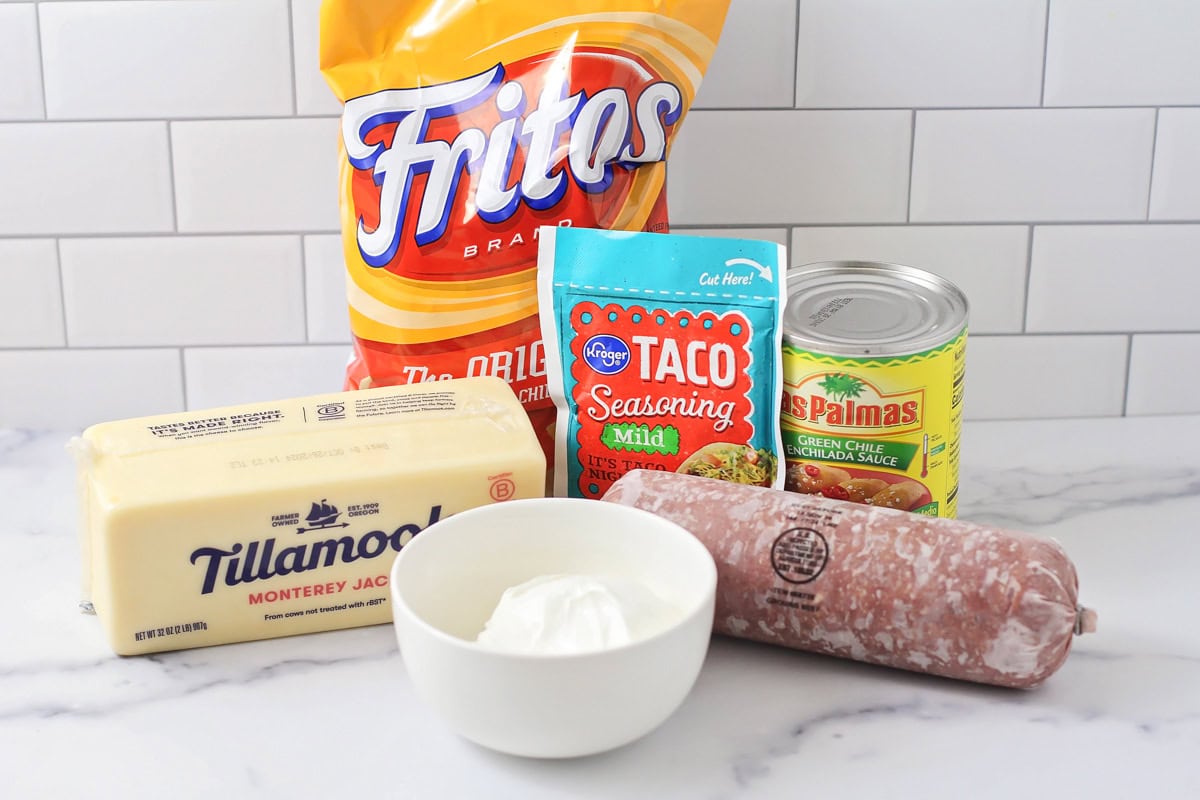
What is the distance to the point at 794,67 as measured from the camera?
103cm

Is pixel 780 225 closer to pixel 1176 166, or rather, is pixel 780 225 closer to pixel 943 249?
pixel 943 249

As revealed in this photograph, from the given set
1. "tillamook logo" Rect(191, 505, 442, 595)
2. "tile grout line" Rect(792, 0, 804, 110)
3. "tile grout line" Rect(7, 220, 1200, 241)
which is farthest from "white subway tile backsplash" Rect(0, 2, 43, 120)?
"tile grout line" Rect(792, 0, 804, 110)

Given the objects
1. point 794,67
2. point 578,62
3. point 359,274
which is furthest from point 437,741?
point 794,67

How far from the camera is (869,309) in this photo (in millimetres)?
879

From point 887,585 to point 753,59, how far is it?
1.67 ft

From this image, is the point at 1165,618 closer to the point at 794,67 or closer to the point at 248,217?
the point at 794,67

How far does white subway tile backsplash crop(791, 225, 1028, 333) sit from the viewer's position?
1080 millimetres

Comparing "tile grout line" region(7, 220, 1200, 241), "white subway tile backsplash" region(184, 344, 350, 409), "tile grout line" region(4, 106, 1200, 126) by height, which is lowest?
"white subway tile backsplash" region(184, 344, 350, 409)

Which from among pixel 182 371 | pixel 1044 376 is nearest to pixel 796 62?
pixel 1044 376

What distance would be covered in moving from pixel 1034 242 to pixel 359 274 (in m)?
0.60

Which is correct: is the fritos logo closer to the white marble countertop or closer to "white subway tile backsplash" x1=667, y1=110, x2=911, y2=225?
"white subway tile backsplash" x1=667, y1=110, x2=911, y2=225

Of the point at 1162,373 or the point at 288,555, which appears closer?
the point at 288,555

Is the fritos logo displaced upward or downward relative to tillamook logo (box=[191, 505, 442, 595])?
upward

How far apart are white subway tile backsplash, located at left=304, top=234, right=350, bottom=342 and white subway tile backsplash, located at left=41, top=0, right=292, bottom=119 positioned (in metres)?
0.12
